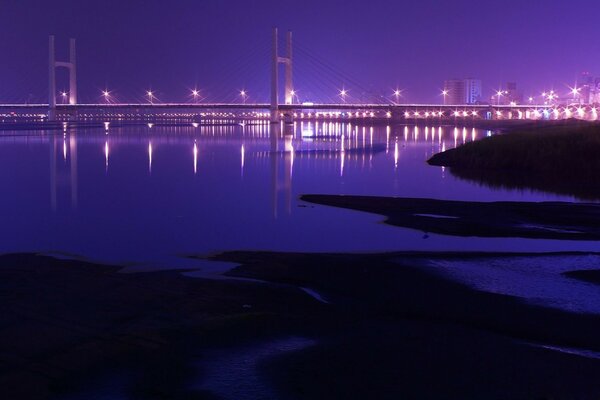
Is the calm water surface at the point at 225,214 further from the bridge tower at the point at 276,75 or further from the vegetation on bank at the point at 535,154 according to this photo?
the bridge tower at the point at 276,75

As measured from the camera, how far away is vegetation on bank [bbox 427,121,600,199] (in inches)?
862

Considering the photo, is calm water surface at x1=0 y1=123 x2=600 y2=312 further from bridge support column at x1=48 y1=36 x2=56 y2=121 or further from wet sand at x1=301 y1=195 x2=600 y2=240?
bridge support column at x1=48 y1=36 x2=56 y2=121

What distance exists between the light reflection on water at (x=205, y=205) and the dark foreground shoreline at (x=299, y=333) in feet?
6.72

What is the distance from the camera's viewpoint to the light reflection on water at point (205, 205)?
11398 mm

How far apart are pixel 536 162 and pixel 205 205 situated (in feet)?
44.5

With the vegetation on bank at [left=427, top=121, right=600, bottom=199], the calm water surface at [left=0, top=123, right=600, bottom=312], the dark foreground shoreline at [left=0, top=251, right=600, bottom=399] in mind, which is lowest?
the dark foreground shoreline at [left=0, top=251, right=600, bottom=399]

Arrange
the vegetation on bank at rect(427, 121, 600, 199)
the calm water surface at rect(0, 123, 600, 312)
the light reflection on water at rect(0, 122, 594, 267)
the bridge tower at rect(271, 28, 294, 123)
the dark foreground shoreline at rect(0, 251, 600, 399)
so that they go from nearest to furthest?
the dark foreground shoreline at rect(0, 251, 600, 399)
the calm water surface at rect(0, 123, 600, 312)
the light reflection on water at rect(0, 122, 594, 267)
the vegetation on bank at rect(427, 121, 600, 199)
the bridge tower at rect(271, 28, 294, 123)

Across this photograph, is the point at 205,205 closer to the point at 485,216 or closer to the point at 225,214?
the point at 225,214

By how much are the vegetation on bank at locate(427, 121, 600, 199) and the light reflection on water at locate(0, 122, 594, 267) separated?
131 centimetres

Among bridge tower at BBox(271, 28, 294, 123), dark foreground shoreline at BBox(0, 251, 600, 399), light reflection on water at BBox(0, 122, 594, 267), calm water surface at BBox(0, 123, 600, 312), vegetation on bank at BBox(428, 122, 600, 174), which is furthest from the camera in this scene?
bridge tower at BBox(271, 28, 294, 123)

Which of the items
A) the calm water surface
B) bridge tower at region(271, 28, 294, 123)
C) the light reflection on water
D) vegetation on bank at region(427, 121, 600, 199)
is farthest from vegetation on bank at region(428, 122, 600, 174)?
bridge tower at region(271, 28, 294, 123)

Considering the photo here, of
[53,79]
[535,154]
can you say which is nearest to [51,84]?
[53,79]

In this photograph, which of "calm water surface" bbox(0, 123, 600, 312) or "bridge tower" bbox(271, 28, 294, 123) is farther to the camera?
"bridge tower" bbox(271, 28, 294, 123)

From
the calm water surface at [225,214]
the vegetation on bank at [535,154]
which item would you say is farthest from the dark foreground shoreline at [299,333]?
the vegetation on bank at [535,154]
